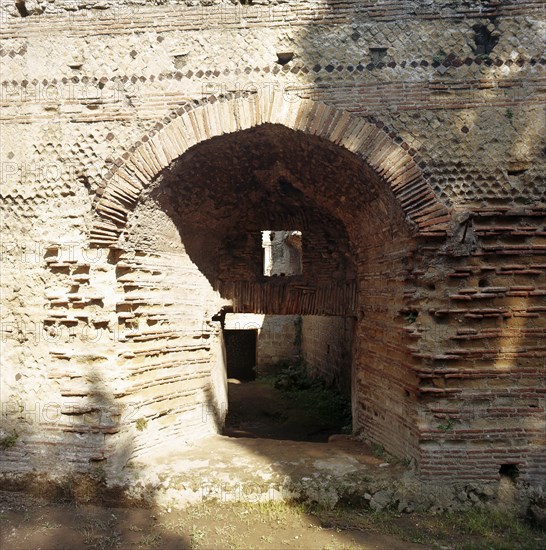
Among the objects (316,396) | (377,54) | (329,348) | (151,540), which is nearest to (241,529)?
(151,540)

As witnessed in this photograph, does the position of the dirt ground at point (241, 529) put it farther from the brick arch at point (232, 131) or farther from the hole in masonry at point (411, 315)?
the brick arch at point (232, 131)

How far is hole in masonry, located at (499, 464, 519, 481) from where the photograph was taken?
4008 mm

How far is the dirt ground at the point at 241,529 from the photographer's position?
3.50 m

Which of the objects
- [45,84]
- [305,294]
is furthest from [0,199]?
[305,294]

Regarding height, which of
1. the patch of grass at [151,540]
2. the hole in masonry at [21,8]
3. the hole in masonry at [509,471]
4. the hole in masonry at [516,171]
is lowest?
the patch of grass at [151,540]

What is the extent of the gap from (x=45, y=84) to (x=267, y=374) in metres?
9.19

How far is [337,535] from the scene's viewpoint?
3629 millimetres

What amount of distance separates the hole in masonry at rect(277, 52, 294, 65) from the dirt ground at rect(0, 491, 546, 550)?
13.7 ft

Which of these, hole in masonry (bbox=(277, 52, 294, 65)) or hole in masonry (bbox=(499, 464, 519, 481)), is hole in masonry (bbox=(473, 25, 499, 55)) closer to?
hole in masonry (bbox=(277, 52, 294, 65))

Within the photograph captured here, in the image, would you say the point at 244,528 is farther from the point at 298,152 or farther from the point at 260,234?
the point at 260,234

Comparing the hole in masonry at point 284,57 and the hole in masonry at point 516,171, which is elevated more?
the hole in masonry at point 284,57

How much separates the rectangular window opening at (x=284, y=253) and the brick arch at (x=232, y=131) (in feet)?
A: 21.4

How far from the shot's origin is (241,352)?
12.8m

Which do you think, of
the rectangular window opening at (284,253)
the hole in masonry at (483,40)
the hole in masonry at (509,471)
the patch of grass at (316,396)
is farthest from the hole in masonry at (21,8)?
the rectangular window opening at (284,253)
